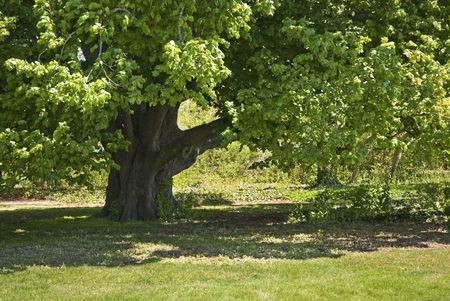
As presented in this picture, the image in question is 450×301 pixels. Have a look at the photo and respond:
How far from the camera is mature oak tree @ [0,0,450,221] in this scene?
11086 millimetres

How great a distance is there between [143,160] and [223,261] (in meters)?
7.21

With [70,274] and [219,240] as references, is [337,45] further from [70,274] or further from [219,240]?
[70,274]

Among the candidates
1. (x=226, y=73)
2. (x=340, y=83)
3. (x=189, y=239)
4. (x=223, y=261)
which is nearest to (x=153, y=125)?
(x=189, y=239)

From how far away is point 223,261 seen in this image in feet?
34.7

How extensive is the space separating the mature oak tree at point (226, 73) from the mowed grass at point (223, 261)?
158 centimetres

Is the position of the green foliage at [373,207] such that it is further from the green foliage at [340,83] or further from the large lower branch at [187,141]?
the large lower branch at [187,141]

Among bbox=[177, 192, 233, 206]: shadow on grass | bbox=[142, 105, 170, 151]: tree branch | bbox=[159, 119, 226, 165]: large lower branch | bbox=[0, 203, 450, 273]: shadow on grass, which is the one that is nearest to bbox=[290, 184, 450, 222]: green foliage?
bbox=[0, 203, 450, 273]: shadow on grass

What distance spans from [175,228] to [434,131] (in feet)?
Result: 19.9

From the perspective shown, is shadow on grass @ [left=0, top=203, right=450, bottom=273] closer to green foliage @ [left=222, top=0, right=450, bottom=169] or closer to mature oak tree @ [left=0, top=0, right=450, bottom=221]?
mature oak tree @ [left=0, top=0, right=450, bottom=221]

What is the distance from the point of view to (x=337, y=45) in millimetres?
12875

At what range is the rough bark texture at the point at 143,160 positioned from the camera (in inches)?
663

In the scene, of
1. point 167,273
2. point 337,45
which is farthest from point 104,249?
point 337,45

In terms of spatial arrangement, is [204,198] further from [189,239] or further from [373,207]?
[189,239]

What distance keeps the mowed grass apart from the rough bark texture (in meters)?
1.04
